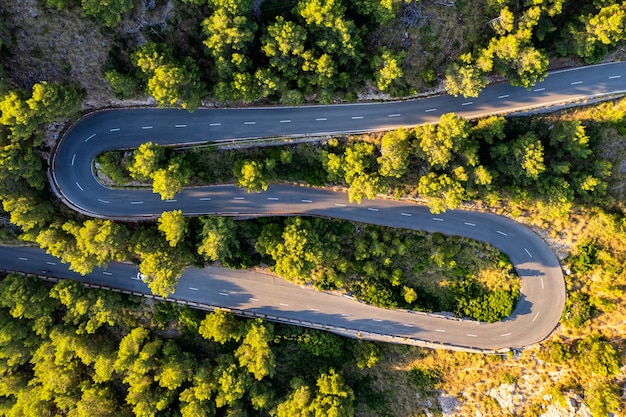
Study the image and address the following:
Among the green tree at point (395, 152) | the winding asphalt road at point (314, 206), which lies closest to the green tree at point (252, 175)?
the winding asphalt road at point (314, 206)

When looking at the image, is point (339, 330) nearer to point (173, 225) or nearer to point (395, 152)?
point (395, 152)

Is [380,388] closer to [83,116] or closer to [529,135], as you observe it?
[529,135]

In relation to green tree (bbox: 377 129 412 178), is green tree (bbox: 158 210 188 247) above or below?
below

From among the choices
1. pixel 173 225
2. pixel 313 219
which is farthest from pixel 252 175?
pixel 173 225

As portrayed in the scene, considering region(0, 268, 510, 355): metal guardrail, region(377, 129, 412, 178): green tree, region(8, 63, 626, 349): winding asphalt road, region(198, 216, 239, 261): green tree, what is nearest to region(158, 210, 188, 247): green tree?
region(198, 216, 239, 261): green tree

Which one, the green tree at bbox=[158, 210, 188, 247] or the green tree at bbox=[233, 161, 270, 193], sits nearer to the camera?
the green tree at bbox=[233, 161, 270, 193]

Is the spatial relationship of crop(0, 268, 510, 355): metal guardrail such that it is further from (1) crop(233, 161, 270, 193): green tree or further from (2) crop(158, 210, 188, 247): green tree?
(1) crop(233, 161, 270, 193): green tree

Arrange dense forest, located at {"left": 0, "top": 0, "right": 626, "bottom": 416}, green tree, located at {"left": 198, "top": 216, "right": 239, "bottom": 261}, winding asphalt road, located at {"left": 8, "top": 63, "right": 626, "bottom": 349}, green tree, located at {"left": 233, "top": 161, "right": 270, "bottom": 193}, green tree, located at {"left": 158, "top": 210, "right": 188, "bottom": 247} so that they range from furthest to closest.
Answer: winding asphalt road, located at {"left": 8, "top": 63, "right": 626, "bottom": 349}, green tree, located at {"left": 198, "top": 216, "right": 239, "bottom": 261}, green tree, located at {"left": 158, "top": 210, "right": 188, "bottom": 247}, green tree, located at {"left": 233, "top": 161, "right": 270, "bottom": 193}, dense forest, located at {"left": 0, "top": 0, "right": 626, "bottom": 416}
